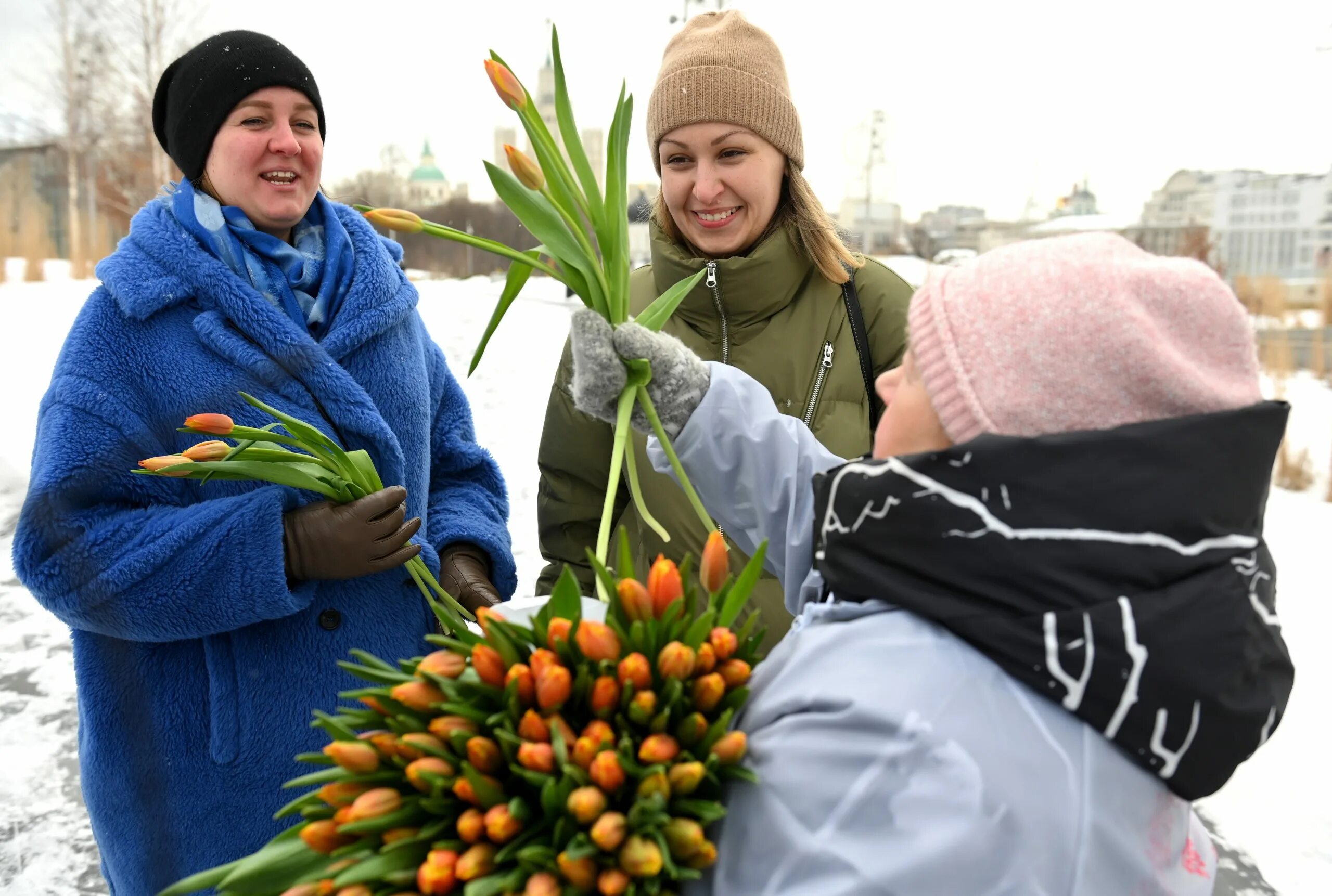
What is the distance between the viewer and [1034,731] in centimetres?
73

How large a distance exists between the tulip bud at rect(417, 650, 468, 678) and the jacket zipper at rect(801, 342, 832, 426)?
1083 mm

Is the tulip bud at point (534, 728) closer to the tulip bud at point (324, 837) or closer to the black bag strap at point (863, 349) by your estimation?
the tulip bud at point (324, 837)

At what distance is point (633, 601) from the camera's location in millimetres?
802

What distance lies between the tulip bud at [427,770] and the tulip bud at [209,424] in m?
0.46

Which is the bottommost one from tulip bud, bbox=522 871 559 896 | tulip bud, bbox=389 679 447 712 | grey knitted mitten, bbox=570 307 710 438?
tulip bud, bbox=522 871 559 896

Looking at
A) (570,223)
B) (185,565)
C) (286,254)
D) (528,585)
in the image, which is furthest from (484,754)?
(528,585)

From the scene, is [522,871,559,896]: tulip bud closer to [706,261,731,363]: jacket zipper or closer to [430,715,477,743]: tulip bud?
[430,715,477,743]: tulip bud

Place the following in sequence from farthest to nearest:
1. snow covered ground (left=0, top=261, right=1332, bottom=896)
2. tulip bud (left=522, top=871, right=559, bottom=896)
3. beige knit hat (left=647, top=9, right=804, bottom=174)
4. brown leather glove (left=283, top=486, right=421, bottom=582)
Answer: snow covered ground (left=0, top=261, right=1332, bottom=896) → beige knit hat (left=647, top=9, right=804, bottom=174) → brown leather glove (left=283, top=486, right=421, bottom=582) → tulip bud (left=522, top=871, right=559, bottom=896)

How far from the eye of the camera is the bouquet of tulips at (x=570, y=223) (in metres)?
0.92

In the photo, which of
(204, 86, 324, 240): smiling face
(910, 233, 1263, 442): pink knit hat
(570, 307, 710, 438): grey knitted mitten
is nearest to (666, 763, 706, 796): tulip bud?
(910, 233, 1263, 442): pink knit hat

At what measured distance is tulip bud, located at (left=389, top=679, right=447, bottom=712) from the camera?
0.78m

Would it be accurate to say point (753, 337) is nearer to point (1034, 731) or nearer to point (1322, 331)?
point (1034, 731)

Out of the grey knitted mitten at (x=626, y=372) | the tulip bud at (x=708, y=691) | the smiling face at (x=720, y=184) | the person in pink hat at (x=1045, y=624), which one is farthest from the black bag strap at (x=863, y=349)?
the tulip bud at (x=708, y=691)

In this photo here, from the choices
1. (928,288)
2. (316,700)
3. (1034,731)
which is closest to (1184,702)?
(1034,731)
